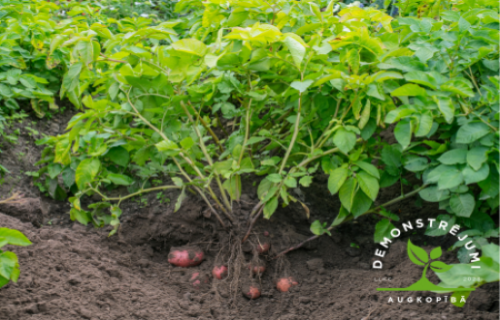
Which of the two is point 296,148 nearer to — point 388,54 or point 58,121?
point 388,54

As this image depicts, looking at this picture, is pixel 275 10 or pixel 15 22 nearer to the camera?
pixel 275 10

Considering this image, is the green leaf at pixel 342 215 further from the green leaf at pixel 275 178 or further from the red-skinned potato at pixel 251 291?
the red-skinned potato at pixel 251 291

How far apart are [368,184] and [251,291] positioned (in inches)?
30.1

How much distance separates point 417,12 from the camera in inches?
91.0

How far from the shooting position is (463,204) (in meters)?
1.45

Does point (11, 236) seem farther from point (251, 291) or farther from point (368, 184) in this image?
point (368, 184)

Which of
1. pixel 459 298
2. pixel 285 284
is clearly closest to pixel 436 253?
pixel 459 298

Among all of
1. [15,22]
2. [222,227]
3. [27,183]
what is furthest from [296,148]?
[15,22]

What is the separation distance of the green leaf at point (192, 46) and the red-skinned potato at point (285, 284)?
1.17m

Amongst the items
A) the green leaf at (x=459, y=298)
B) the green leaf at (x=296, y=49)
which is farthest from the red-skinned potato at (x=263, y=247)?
Answer: the green leaf at (x=296, y=49)

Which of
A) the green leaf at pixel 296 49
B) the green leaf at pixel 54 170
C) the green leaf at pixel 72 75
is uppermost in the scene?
the green leaf at pixel 296 49

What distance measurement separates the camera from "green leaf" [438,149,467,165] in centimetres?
138

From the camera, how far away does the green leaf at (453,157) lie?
1382 mm

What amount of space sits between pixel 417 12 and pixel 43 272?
2.49 metres
